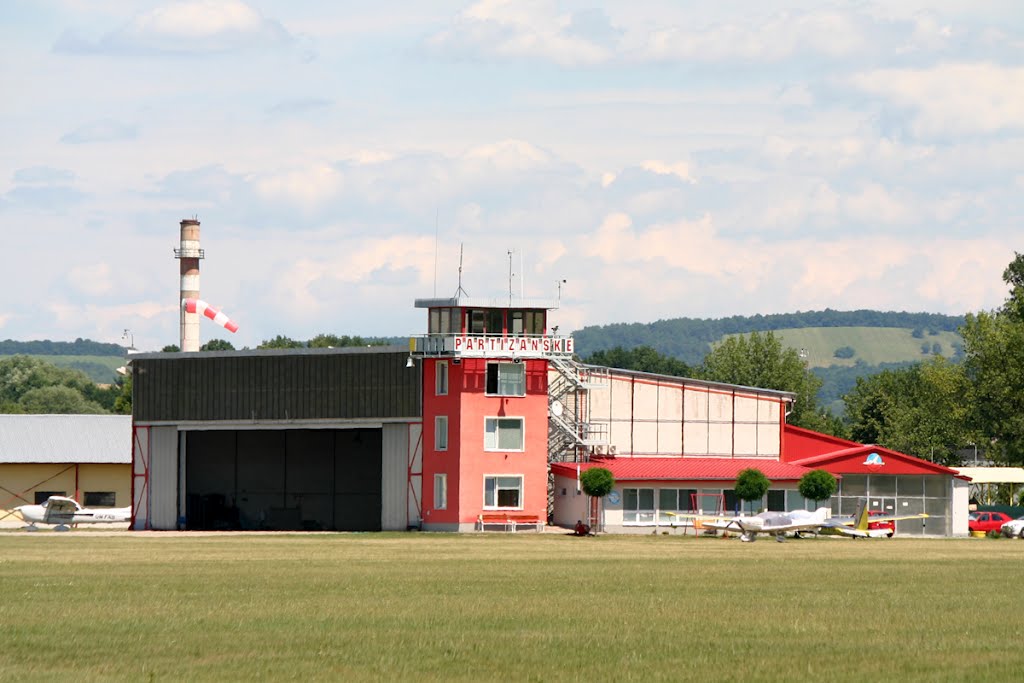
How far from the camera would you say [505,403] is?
76500 mm

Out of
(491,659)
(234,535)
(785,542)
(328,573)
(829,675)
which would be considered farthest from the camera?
(234,535)

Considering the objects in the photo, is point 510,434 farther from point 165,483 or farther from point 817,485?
point 165,483

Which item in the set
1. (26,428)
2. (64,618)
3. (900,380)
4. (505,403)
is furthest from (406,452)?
(900,380)

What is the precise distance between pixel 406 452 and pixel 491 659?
53244mm

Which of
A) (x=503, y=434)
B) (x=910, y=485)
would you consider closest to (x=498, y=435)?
(x=503, y=434)

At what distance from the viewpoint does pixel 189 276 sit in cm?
11069

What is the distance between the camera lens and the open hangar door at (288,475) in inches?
3541

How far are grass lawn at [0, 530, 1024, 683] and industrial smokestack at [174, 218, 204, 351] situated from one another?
54.6 metres

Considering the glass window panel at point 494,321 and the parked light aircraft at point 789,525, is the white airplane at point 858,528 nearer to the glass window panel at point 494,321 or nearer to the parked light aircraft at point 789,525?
the parked light aircraft at point 789,525

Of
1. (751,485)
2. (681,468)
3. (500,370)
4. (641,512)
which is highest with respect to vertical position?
(500,370)

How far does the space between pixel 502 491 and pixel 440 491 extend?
9.26 feet

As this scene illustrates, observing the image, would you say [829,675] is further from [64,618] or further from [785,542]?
[785,542]

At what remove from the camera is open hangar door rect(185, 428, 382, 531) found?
89938 mm

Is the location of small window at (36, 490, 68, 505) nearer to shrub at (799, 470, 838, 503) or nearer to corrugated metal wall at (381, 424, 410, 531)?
corrugated metal wall at (381, 424, 410, 531)
